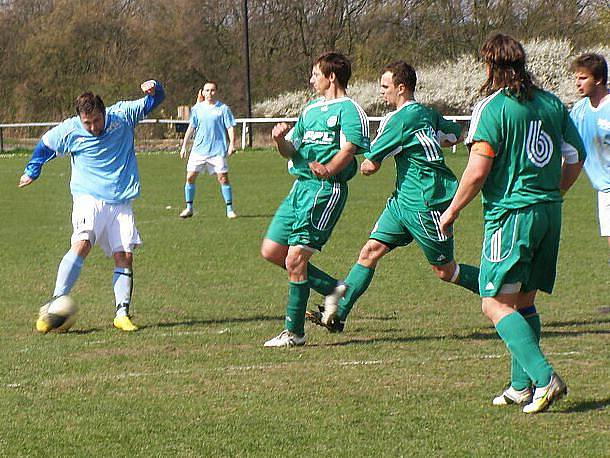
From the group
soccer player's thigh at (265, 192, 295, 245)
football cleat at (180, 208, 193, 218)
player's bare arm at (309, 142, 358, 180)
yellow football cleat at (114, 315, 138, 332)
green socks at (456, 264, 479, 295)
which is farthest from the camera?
football cleat at (180, 208, 193, 218)

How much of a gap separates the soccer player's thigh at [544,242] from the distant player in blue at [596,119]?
248cm

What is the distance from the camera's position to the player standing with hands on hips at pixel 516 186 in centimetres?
520

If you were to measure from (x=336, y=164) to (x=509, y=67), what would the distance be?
1.97 meters

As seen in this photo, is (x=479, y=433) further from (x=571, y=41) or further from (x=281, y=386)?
(x=571, y=41)

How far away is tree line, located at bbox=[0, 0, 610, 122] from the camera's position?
46.1m

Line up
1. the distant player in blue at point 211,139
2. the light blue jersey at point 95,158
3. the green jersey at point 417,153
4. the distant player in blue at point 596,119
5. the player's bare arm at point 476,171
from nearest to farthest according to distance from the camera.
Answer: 1. the player's bare arm at point 476,171
2. the green jersey at point 417,153
3. the distant player in blue at point 596,119
4. the light blue jersey at point 95,158
5. the distant player in blue at point 211,139

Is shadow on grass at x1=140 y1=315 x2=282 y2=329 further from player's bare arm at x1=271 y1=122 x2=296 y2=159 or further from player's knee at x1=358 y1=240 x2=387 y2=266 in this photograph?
player's bare arm at x1=271 y1=122 x2=296 y2=159

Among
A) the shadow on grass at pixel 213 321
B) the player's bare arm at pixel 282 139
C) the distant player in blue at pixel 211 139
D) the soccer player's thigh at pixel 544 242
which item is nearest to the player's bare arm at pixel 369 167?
the player's bare arm at pixel 282 139

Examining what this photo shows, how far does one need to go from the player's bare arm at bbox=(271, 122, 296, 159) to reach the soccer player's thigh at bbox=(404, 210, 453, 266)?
90 centimetres

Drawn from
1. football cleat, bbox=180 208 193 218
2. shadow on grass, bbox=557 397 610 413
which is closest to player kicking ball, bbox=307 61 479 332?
shadow on grass, bbox=557 397 610 413

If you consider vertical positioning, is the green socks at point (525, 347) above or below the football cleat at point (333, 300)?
above

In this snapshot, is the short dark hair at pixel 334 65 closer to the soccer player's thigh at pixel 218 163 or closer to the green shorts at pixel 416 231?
the green shorts at pixel 416 231

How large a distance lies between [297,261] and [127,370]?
139cm

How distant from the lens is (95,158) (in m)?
8.21
